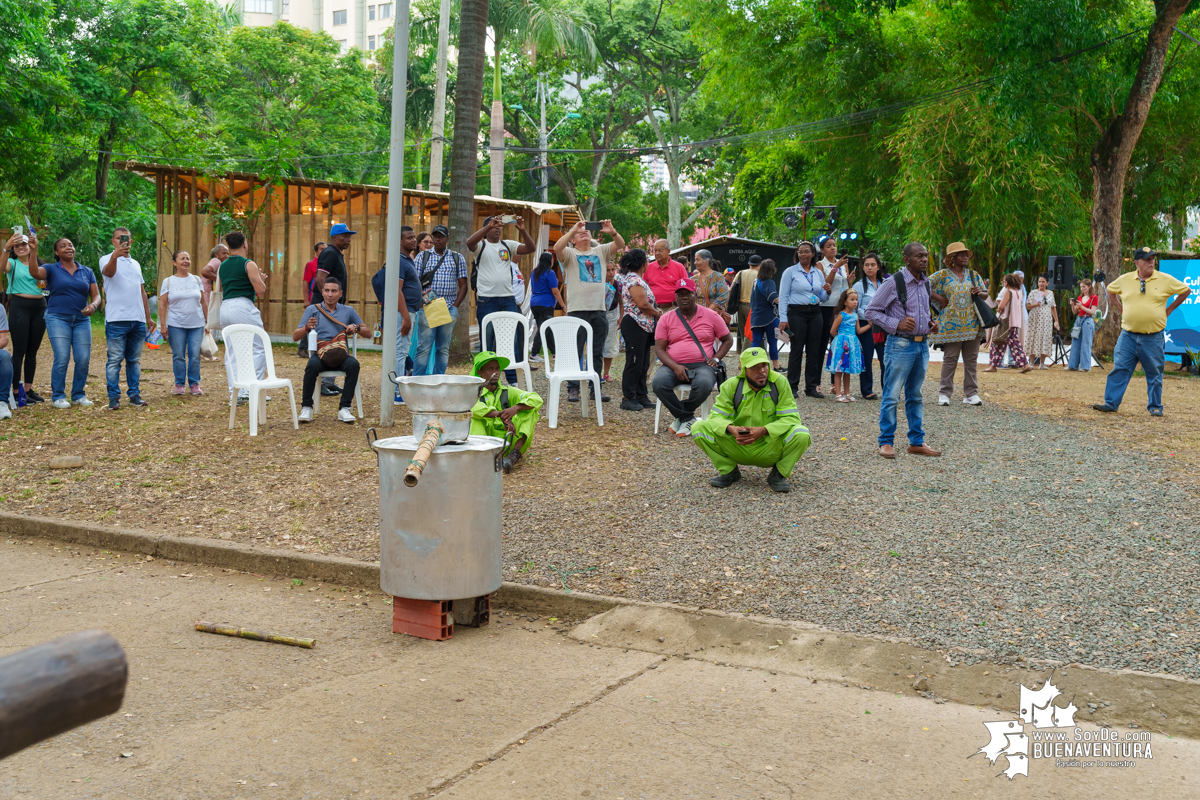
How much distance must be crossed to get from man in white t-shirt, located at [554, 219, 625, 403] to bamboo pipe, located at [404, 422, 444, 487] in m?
6.07

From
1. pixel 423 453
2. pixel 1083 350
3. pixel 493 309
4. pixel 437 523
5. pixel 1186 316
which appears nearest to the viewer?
pixel 423 453

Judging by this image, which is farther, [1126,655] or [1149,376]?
[1149,376]

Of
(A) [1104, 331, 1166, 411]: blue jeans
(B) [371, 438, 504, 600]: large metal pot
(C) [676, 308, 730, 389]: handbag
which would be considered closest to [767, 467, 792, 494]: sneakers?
(C) [676, 308, 730, 389]: handbag

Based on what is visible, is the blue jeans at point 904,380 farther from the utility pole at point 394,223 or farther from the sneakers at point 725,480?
the utility pole at point 394,223

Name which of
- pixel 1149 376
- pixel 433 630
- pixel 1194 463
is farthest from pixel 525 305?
pixel 433 630

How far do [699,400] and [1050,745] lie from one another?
6010 millimetres

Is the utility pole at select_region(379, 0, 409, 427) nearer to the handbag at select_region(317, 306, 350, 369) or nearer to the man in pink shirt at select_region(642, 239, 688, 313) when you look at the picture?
the handbag at select_region(317, 306, 350, 369)

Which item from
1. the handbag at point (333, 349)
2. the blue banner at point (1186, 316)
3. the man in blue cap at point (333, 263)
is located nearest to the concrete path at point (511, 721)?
the handbag at point (333, 349)

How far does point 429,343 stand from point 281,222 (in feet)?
32.6

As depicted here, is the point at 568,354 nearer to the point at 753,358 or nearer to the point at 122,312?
the point at 753,358

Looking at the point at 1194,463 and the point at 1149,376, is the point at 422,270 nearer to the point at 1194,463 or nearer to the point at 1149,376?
the point at 1194,463

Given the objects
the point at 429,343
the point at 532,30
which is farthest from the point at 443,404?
the point at 532,30

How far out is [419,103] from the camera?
37531mm

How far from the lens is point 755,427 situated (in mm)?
7488
